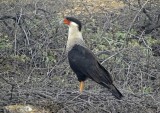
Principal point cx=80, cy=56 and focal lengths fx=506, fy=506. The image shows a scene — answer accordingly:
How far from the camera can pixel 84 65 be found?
21.1 ft

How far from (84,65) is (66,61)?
1.02 m

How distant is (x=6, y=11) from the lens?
8.84m

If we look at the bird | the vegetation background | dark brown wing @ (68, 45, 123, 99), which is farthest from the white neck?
the vegetation background

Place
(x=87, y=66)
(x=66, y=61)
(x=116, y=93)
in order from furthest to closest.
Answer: (x=66, y=61), (x=87, y=66), (x=116, y=93)

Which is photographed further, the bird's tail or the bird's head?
the bird's head

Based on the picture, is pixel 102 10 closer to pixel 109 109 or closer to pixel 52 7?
pixel 52 7

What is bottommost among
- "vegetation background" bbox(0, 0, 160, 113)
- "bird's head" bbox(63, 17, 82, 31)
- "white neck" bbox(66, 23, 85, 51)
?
"vegetation background" bbox(0, 0, 160, 113)

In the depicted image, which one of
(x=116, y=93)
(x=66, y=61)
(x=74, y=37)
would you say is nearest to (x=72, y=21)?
(x=74, y=37)

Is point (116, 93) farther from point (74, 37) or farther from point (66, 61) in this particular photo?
point (66, 61)

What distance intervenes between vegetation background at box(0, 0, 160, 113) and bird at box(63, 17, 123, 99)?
0.18 metres

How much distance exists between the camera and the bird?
620 centimetres

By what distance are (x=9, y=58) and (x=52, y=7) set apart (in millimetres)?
2424

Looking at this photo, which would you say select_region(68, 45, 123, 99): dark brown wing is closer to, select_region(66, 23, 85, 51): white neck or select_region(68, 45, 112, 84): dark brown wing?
select_region(68, 45, 112, 84): dark brown wing

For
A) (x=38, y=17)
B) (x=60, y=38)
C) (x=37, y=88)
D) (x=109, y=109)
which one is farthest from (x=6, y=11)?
(x=109, y=109)
